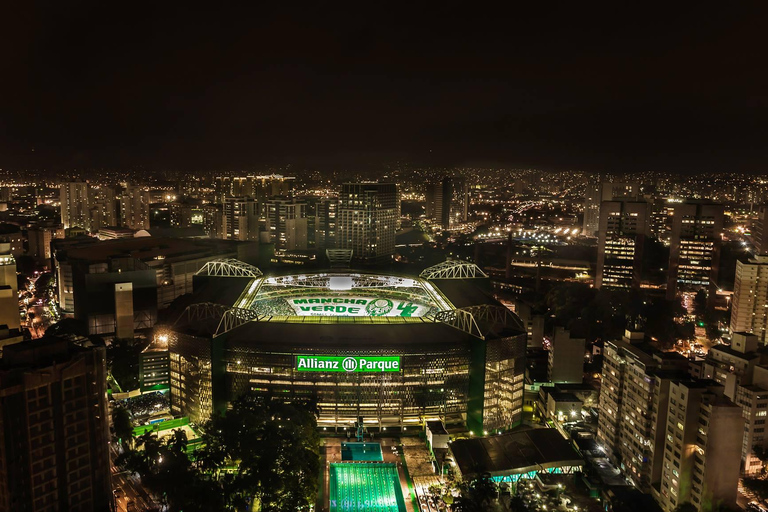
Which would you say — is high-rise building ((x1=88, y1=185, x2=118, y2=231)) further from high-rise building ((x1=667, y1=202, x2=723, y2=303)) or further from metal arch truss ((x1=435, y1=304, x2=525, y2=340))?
high-rise building ((x1=667, y1=202, x2=723, y2=303))

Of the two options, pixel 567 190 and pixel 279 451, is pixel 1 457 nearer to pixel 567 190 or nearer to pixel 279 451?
pixel 279 451

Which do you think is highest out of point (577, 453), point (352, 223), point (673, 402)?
point (352, 223)

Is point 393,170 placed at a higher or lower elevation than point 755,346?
higher

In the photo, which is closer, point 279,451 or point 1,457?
point 1,457

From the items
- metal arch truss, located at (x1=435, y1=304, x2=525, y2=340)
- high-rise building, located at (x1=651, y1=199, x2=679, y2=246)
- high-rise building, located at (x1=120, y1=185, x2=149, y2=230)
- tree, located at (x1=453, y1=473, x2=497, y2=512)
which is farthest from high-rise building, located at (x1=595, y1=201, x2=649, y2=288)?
high-rise building, located at (x1=120, y1=185, x2=149, y2=230)

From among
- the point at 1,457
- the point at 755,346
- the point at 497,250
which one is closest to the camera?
the point at 1,457

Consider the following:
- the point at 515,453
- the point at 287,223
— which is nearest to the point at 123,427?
the point at 515,453

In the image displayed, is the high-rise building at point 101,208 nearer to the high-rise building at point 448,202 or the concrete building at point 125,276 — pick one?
the concrete building at point 125,276

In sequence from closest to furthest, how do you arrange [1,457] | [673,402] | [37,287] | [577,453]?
[1,457] → [673,402] → [577,453] → [37,287]

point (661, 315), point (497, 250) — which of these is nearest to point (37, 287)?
point (497, 250)
